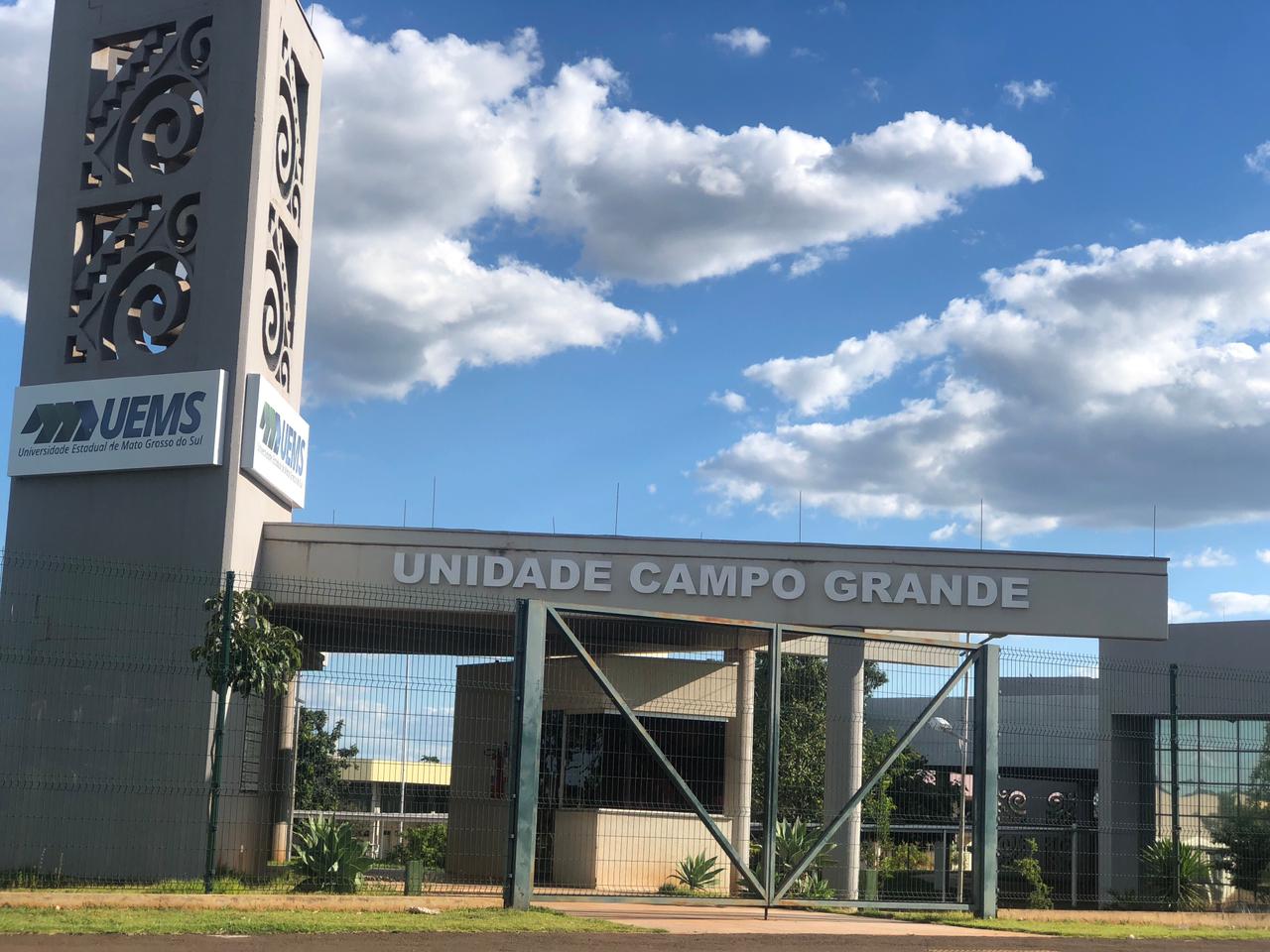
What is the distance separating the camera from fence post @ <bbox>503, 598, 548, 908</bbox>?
1354 centimetres

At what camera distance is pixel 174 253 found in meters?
21.0

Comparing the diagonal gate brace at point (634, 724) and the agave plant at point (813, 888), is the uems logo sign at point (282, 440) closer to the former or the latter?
the diagonal gate brace at point (634, 724)

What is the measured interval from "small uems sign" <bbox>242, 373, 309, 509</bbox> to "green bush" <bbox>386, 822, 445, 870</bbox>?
6.48 meters

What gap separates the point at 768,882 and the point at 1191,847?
8.53 meters

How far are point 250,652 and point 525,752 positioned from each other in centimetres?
415

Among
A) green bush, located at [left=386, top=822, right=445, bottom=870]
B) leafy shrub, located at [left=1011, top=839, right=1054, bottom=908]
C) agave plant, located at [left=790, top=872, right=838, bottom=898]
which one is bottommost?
leafy shrub, located at [left=1011, top=839, right=1054, bottom=908]

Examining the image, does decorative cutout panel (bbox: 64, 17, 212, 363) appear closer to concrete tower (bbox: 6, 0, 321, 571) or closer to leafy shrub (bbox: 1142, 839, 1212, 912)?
concrete tower (bbox: 6, 0, 321, 571)

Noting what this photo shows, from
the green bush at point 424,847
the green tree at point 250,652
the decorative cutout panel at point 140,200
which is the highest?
the decorative cutout panel at point 140,200

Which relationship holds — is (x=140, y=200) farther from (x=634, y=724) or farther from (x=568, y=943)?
(x=568, y=943)

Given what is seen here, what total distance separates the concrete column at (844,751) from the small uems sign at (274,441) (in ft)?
29.4

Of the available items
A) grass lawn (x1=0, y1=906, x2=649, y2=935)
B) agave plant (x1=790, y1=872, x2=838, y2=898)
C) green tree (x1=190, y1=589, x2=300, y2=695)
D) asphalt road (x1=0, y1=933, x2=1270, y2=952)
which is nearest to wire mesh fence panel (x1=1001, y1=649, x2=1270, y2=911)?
agave plant (x1=790, y1=872, x2=838, y2=898)

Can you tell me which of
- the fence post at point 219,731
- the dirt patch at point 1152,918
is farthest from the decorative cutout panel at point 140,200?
the dirt patch at point 1152,918

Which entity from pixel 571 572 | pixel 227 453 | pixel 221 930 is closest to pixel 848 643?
pixel 571 572

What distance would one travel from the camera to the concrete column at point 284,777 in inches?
629
